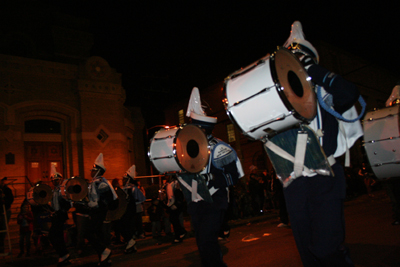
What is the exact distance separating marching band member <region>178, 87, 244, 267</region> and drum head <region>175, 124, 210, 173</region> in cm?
10

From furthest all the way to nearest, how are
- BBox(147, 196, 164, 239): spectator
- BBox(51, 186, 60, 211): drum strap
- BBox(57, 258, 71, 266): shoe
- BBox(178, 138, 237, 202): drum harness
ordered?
1. BBox(147, 196, 164, 239): spectator
2. BBox(51, 186, 60, 211): drum strap
3. BBox(57, 258, 71, 266): shoe
4. BBox(178, 138, 237, 202): drum harness

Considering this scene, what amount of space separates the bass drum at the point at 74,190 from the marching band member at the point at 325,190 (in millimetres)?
6114

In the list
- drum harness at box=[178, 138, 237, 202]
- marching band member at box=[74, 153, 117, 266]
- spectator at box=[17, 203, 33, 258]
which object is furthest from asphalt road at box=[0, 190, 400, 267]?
drum harness at box=[178, 138, 237, 202]

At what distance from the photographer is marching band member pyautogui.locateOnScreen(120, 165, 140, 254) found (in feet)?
27.6

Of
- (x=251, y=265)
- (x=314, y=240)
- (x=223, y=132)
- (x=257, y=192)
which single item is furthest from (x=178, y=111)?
(x=314, y=240)

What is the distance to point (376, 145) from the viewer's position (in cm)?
401

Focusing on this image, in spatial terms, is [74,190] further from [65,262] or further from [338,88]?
[338,88]

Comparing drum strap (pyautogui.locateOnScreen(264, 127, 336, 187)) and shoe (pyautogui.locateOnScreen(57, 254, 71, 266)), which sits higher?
drum strap (pyautogui.locateOnScreen(264, 127, 336, 187))

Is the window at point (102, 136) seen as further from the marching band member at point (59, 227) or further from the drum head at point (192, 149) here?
the drum head at point (192, 149)

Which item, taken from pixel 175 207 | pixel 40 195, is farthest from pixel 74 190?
pixel 175 207

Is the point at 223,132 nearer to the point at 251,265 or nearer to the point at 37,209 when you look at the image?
the point at 37,209

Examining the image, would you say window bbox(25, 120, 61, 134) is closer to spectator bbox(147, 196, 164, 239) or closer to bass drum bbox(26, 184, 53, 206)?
bass drum bbox(26, 184, 53, 206)

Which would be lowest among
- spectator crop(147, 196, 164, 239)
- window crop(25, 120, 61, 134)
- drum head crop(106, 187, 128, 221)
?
spectator crop(147, 196, 164, 239)

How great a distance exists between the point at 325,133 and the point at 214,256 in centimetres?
213
